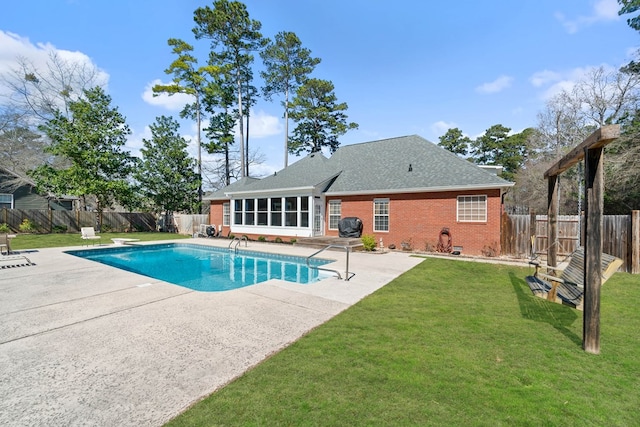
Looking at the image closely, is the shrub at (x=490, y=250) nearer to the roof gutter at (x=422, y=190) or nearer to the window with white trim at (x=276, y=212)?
the roof gutter at (x=422, y=190)

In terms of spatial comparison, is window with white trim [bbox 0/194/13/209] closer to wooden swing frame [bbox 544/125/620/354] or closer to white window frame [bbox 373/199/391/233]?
white window frame [bbox 373/199/391/233]

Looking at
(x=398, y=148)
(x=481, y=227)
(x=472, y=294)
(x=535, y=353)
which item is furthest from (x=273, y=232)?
(x=535, y=353)

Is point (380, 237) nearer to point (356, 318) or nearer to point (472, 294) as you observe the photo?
point (472, 294)

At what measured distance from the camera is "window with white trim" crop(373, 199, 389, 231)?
14688mm

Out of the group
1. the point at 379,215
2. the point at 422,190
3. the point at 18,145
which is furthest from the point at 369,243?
the point at 18,145

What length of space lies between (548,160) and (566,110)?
517 centimetres

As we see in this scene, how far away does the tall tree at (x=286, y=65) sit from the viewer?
95.5 feet

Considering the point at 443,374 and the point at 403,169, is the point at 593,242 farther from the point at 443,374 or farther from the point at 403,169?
the point at 403,169

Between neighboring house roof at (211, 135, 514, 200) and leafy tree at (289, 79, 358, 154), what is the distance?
39.9 feet

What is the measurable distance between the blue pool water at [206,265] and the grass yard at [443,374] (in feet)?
17.3

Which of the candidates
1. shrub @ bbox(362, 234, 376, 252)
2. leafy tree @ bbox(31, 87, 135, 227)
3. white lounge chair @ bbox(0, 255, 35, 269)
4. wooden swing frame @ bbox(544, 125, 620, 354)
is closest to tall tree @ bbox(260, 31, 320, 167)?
leafy tree @ bbox(31, 87, 135, 227)

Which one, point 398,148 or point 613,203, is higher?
point 398,148

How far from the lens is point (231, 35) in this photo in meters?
26.3

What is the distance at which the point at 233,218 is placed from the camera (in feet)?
68.9
